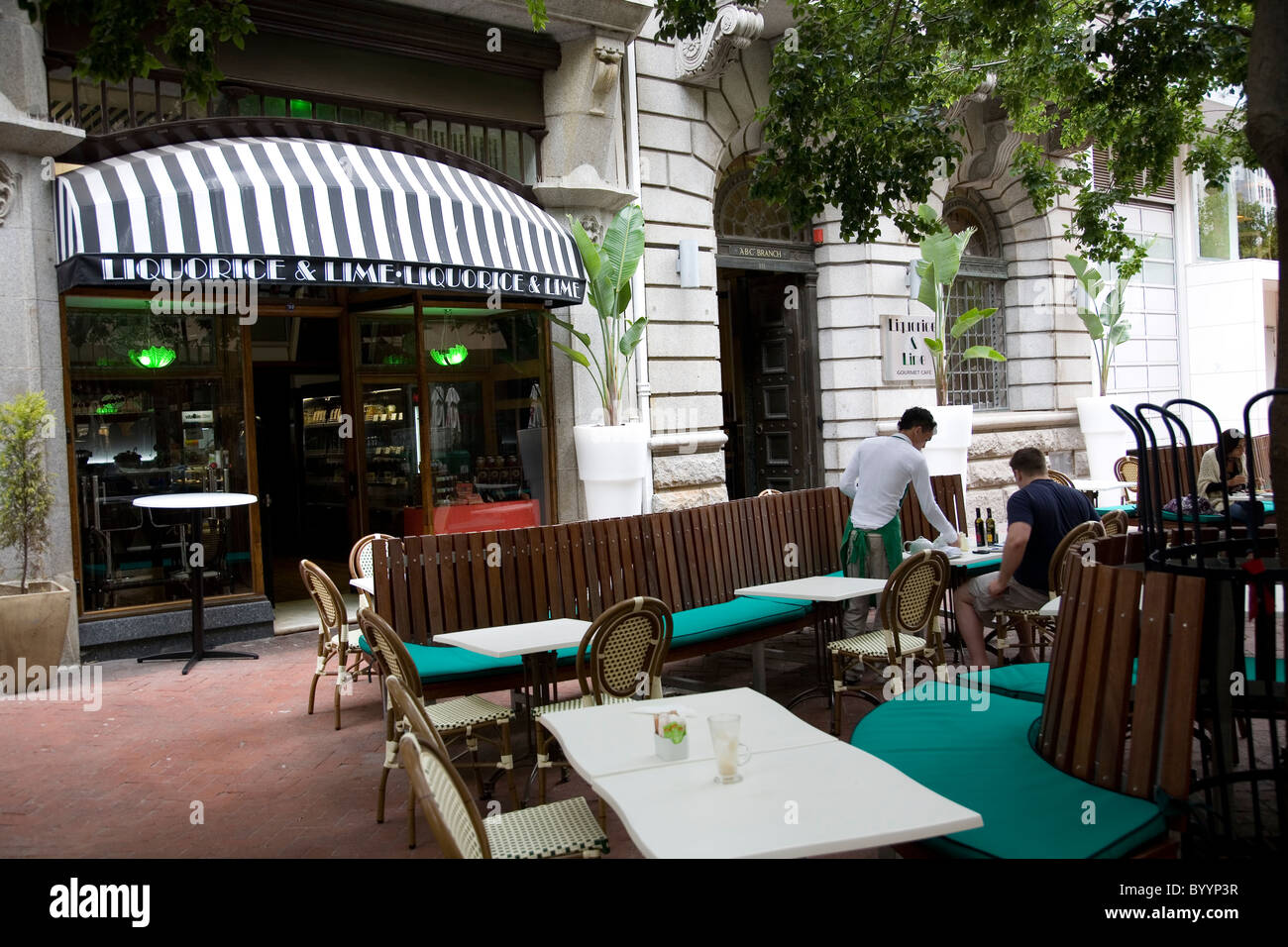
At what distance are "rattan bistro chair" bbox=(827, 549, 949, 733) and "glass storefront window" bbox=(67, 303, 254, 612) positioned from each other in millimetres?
6211

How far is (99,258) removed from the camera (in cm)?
853

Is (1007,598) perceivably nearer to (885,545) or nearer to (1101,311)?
(885,545)

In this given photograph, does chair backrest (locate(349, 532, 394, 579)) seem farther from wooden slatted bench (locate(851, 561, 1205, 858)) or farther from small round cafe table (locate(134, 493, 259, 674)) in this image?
wooden slatted bench (locate(851, 561, 1205, 858))

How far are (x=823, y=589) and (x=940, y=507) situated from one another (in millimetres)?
3984

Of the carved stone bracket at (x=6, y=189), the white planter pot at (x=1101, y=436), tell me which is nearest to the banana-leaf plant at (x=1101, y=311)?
the white planter pot at (x=1101, y=436)

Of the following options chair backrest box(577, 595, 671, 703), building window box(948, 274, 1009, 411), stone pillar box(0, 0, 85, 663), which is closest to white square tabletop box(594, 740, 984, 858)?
chair backrest box(577, 595, 671, 703)

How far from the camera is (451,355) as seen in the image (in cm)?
1189

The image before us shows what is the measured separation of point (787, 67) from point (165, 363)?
6041 millimetres

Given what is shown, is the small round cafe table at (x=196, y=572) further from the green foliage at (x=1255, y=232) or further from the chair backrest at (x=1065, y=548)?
the green foliage at (x=1255, y=232)

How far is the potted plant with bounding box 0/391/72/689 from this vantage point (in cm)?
834

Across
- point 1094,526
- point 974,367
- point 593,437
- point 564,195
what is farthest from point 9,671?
point 974,367

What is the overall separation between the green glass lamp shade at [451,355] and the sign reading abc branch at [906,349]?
242 inches

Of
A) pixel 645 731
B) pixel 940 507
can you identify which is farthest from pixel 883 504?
pixel 645 731
